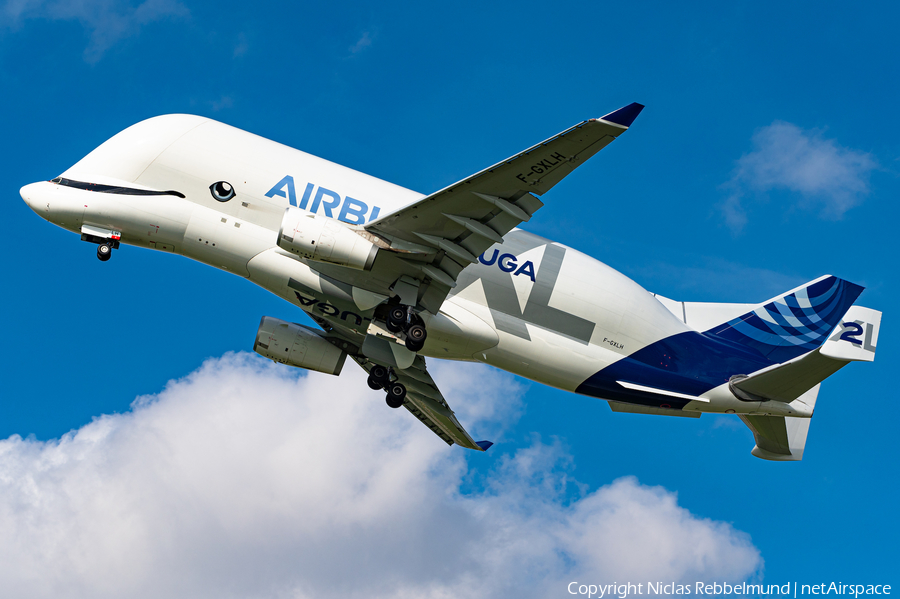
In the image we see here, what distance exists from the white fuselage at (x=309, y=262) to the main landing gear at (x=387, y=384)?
4.58 m

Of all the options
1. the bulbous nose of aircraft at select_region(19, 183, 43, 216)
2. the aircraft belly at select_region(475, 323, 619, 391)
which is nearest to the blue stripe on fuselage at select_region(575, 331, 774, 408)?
the aircraft belly at select_region(475, 323, 619, 391)

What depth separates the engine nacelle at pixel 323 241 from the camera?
885 inches

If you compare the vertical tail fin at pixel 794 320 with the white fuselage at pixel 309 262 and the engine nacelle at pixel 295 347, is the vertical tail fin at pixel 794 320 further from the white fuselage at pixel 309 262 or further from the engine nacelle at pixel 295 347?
the engine nacelle at pixel 295 347

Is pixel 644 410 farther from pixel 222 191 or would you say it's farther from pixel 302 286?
pixel 222 191

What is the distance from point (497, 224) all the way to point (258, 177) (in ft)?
27.9

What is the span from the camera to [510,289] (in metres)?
25.9

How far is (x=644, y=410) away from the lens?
28.5 m

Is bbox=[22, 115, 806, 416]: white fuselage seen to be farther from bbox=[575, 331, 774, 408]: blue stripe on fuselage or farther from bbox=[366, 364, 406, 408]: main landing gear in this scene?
bbox=[366, 364, 406, 408]: main landing gear

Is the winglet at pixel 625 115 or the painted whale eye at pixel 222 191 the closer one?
the winglet at pixel 625 115

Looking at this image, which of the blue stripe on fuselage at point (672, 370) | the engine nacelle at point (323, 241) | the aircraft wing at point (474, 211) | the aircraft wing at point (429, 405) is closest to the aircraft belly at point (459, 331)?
the aircraft wing at point (474, 211)

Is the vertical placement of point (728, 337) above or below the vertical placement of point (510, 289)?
above

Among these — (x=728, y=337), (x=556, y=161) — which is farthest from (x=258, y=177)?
(x=728, y=337)

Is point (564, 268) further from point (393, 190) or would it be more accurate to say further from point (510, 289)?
point (393, 190)

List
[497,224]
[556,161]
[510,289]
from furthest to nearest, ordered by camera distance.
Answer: [510,289] < [497,224] < [556,161]
